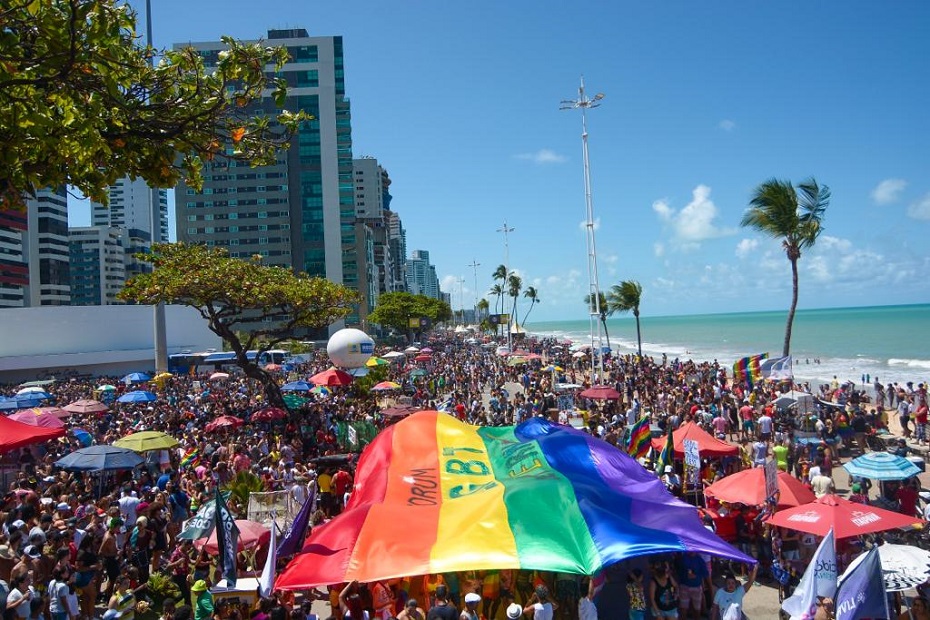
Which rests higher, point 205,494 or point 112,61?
point 112,61

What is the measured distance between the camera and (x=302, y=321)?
92.6 feet

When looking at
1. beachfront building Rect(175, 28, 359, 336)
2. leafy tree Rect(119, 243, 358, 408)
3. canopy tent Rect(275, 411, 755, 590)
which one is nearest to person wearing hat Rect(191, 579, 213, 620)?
canopy tent Rect(275, 411, 755, 590)

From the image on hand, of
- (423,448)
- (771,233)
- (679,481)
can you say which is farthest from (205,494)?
(771,233)

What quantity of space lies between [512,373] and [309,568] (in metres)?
36.9

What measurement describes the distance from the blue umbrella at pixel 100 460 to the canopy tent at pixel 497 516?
6581 millimetres

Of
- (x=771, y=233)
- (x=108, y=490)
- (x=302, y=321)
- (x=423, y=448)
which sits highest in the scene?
(x=771, y=233)

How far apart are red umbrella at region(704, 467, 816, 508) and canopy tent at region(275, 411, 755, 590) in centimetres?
213

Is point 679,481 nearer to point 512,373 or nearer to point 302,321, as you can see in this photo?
point 302,321

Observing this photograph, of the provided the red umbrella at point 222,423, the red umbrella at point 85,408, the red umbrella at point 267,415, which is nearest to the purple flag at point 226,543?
the red umbrella at point 222,423

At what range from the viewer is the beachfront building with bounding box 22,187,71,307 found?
348 feet

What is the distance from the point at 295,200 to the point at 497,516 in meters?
105

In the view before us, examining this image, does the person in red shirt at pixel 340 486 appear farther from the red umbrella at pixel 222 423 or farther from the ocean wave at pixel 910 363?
the ocean wave at pixel 910 363

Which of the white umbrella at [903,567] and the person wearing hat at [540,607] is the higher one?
the white umbrella at [903,567]

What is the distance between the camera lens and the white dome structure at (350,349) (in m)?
32.1
